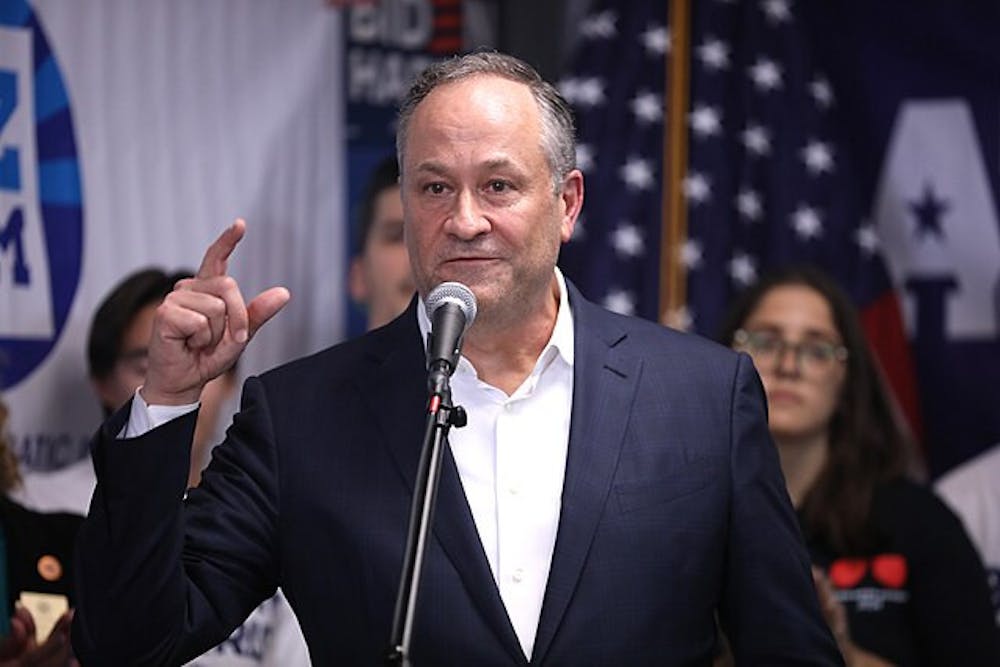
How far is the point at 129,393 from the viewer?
168 inches

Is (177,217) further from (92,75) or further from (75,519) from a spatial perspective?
(75,519)

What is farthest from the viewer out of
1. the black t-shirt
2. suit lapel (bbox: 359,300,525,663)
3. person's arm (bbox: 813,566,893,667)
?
the black t-shirt

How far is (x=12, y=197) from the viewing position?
4.27 meters

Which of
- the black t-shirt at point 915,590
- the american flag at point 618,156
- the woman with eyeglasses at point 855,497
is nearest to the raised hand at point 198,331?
the woman with eyeglasses at point 855,497

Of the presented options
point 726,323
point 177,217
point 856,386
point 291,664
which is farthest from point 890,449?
point 177,217

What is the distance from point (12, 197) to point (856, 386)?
2209 millimetres

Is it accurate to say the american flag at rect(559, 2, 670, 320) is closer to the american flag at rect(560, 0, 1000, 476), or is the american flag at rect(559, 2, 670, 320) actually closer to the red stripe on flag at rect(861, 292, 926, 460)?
the american flag at rect(560, 0, 1000, 476)

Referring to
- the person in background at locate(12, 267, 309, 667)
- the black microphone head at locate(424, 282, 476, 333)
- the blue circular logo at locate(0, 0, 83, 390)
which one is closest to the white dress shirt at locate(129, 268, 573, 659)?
the black microphone head at locate(424, 282, 476, 333)

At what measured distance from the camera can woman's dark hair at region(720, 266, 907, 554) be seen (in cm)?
424

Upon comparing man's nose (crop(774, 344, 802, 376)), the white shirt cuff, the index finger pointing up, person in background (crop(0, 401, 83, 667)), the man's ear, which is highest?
the index finger pointing up

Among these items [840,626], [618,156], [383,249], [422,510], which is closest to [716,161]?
[618,156]

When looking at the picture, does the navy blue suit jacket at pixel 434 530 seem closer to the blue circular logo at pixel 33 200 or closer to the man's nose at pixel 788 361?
the man's nose at pixel 788 361

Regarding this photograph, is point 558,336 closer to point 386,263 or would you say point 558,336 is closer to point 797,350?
point 797,350

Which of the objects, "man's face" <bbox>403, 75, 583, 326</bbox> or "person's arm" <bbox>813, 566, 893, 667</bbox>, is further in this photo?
"person's arm" <bbox>813, 566, 893, 667</bbox>
